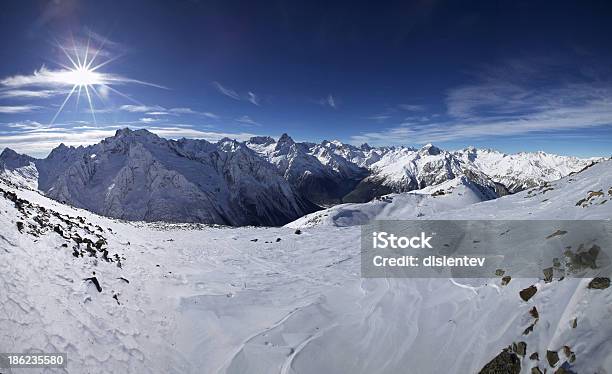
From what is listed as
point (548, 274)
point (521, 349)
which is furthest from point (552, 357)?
point (548, 274)

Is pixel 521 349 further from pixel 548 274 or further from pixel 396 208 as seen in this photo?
pixel 396 208

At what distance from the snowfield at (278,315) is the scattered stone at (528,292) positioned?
0.41 feet

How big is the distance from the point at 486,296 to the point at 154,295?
49.5ft

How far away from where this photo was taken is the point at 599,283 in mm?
8609

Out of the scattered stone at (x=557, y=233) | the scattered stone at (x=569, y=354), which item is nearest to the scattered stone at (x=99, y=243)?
the scattered stone at (x=569, y=354)

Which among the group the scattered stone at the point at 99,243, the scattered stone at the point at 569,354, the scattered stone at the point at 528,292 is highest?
the scattered stone at the point at 99,243

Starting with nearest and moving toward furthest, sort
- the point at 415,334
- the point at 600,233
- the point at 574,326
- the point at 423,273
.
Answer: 1. the point at 574,326
2. the point at 600,233
3. the point at 415,334
4. the point at 423,273

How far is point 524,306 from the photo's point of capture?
9914 mm

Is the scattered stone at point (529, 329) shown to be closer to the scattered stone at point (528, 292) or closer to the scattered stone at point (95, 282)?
the scattered stone at point (528, 292)

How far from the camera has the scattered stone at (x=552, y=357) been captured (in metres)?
7.49

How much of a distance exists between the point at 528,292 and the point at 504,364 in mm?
2801

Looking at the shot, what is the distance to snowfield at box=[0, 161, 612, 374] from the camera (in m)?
9.02

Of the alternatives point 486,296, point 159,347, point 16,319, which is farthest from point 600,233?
point 16,319

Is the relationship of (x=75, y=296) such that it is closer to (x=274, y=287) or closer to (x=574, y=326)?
(x=274, y=287)
